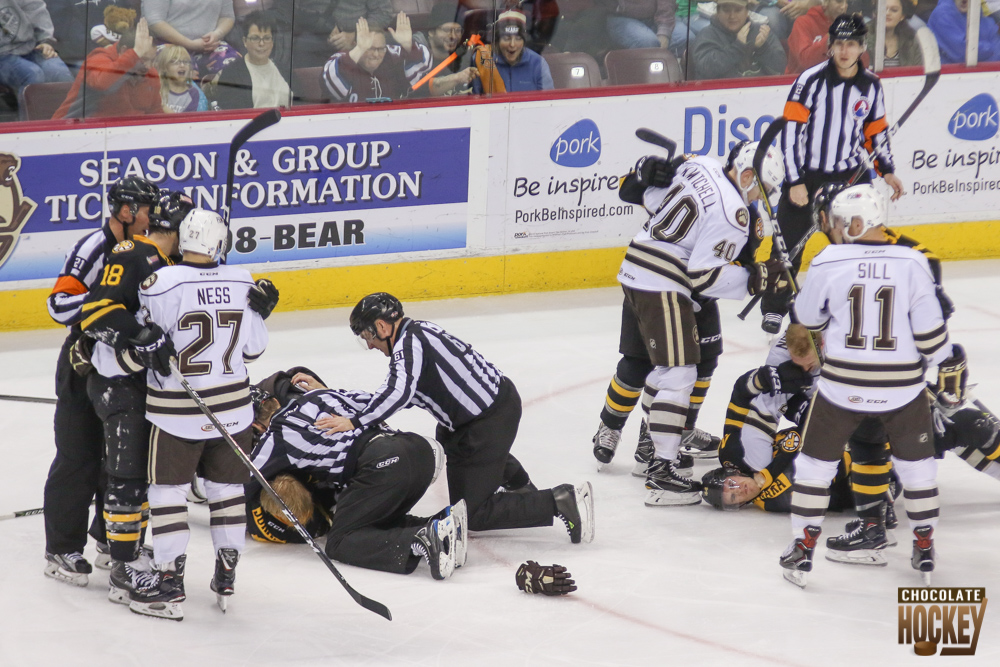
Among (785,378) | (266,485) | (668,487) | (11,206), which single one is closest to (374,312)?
(266,485)

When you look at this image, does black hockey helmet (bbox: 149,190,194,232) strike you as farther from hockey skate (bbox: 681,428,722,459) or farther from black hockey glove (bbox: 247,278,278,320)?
hockey skate (bbox: 681,428,722,459)

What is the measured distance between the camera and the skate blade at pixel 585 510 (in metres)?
4.25

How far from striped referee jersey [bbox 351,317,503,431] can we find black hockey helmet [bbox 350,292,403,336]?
6 centimetres

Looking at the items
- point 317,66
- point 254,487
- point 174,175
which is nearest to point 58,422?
point 254,487

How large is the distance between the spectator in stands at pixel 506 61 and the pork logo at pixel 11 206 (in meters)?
2.40

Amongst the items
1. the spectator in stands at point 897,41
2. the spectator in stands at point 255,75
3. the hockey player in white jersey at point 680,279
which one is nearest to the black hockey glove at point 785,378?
the hockey player in white jersey at point 680,279

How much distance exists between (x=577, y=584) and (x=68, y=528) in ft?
5.02

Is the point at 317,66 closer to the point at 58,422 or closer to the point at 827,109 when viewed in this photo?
the point at 827,109

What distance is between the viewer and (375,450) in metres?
4.00

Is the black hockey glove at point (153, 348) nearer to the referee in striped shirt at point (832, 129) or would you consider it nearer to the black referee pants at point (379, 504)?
the black referee pants at point (379, 504)

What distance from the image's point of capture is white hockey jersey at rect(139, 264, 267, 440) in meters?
3.50

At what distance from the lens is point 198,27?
6.54 metres

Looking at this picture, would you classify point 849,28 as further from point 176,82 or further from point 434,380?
point 176,82

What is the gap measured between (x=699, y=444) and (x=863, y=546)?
1116mm
